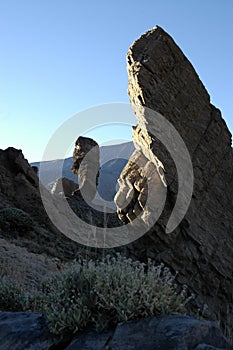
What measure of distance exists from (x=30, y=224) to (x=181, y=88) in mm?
12808

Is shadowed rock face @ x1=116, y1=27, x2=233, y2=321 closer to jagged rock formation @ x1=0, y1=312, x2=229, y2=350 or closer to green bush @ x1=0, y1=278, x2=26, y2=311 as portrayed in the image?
green bush @ x1=0, y1=278, x2=26, y2=311

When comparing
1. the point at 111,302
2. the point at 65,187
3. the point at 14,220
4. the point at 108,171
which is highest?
the point at 108,171

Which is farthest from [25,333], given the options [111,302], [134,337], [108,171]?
[108,171]

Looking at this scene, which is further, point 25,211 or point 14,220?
point 25,211

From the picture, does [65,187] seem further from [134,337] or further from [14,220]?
[134,337]

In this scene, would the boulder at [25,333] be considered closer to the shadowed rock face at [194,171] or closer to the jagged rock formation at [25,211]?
the shadowed rock face at [194,171]

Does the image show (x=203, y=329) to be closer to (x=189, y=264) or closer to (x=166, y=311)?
(x=166, y=311)

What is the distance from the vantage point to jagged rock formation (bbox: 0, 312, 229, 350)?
3.59 metres

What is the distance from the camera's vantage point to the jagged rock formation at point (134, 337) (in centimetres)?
359

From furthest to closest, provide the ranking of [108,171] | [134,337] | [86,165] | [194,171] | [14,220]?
[108,171], [86,165], [14,220], [194,171], [134,337]

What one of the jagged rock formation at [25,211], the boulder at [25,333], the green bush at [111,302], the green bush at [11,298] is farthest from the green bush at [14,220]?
the green bush at [111,302]

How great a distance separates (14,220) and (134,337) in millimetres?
17924

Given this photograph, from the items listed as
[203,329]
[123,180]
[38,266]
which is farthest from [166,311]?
[38,266]

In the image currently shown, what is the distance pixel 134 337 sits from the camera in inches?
149
